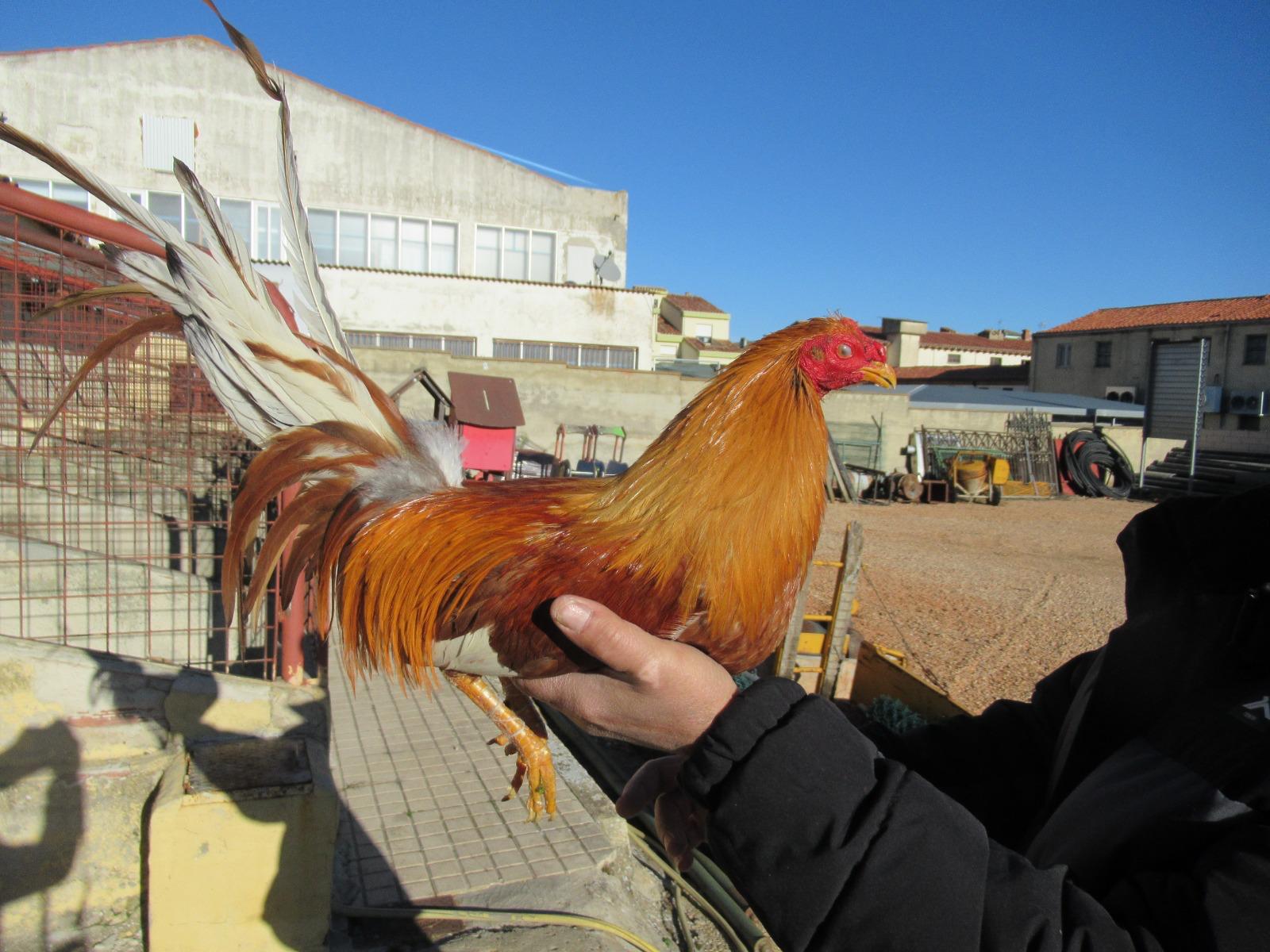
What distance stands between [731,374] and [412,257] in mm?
22321

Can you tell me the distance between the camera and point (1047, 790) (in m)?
1.57

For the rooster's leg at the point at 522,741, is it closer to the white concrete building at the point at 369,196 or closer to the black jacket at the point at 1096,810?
the black jacket at the point at 1096,810

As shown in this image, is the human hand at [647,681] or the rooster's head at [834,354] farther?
the rooster's head at [834,354]

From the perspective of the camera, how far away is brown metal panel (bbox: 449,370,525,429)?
1144 cm

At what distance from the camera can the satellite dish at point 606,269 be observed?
23500 mm

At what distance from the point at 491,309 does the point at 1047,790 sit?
21.3m

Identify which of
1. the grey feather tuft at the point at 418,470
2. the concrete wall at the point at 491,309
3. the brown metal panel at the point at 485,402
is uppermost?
the concrete wall at the point at 491,309

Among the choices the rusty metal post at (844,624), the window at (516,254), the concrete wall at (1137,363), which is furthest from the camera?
the concrete wall at (1137,363)

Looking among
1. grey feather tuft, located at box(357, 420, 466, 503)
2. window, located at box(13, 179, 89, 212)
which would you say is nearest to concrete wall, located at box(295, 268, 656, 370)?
window, located at box(13, 179, 89, 212)

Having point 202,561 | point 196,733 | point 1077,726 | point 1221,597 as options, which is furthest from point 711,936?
point 202,561

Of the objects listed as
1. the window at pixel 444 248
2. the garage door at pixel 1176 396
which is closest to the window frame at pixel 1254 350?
the garage door at pixel 1176 396

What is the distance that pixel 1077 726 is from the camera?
143 centimetres

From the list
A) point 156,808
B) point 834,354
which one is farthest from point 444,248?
point 834,354

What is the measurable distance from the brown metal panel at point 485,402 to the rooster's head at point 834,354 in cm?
918
